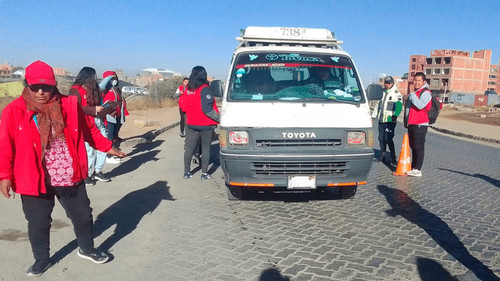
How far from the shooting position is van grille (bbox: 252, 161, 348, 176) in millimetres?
5473

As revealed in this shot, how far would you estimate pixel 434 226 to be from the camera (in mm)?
5234

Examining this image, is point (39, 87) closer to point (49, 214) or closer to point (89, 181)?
point (49, 214)

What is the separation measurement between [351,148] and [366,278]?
2147mm

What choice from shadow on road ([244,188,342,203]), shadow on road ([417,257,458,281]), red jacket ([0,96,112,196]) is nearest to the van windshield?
shadow on road ([244,188,342,203])

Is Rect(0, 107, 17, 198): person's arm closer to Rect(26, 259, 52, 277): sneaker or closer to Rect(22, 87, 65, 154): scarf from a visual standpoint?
Rect(22, 87, 65, 154): scarf

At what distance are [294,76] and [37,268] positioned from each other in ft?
14.0

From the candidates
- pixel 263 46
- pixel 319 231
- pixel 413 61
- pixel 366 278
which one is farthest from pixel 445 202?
pixel 413 61

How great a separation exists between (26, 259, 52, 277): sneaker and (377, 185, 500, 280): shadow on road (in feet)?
12.8

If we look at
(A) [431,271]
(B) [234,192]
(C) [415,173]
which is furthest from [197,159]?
(A) [431,271]

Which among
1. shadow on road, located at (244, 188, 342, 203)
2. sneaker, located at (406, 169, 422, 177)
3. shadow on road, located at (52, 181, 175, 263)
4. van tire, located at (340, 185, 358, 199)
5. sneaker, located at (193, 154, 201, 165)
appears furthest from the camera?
sneaker, located at (193, 154, 201, 165)

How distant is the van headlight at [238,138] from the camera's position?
5520mm

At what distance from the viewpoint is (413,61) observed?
130 meters

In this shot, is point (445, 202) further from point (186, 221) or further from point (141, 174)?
point (141, 174)

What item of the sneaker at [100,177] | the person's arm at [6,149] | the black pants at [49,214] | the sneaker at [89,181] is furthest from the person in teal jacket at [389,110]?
the person's arm at [6,149]
